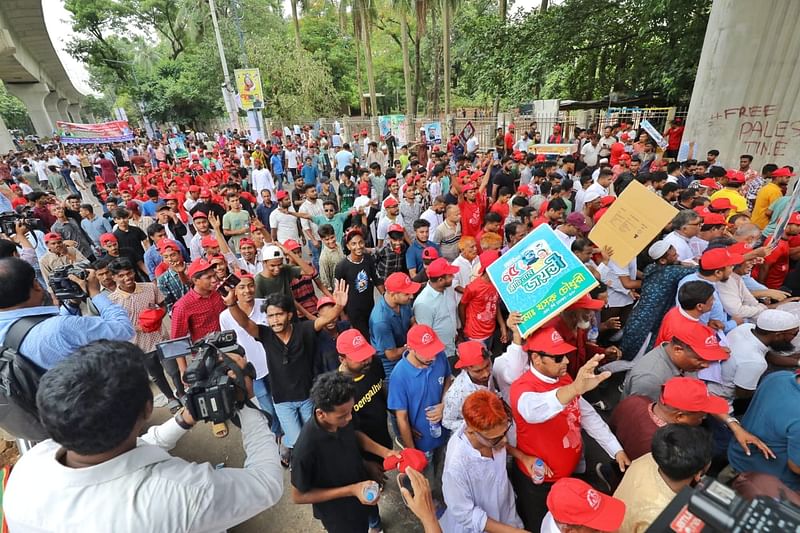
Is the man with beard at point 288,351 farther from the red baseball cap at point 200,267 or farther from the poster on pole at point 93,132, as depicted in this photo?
the poster on pole at point 93,132

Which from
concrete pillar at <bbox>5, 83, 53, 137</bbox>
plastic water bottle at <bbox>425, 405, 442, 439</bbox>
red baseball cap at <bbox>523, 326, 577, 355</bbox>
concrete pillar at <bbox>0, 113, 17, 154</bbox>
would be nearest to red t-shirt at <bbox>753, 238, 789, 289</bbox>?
red baseball cap at <bbox>523, 326, 577, 355</bbox>

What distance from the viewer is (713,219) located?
4.91m

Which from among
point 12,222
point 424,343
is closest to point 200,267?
point 424,343

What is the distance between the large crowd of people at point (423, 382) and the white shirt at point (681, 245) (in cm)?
6

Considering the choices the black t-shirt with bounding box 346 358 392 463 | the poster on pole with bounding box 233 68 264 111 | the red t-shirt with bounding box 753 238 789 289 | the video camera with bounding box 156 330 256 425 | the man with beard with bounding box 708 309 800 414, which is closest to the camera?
the video camera with bounding box 156 330 256 425

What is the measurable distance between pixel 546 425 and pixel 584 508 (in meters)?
0.82

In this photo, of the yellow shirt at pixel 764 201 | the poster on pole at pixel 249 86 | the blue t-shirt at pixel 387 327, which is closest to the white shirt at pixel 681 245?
the yellow shirt at pixel 764 201

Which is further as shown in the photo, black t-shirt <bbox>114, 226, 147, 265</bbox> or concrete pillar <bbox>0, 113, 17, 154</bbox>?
concrete pillar <bbox>0, 113, 17, 154</bbox>

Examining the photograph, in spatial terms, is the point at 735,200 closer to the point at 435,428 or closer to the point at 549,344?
the point at 549,344

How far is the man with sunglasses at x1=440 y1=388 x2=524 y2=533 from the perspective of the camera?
205 cm

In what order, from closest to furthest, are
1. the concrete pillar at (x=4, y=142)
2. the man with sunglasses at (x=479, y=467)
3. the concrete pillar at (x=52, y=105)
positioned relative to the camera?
the man with sunglasses at (x=479, y=467) → the concrete pillar at (x=4, y=142) → the concrete pillar at (x=52, y=105)

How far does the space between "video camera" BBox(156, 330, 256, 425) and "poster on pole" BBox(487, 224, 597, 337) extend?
211 centimetres

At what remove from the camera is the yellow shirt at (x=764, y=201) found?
6.17 m

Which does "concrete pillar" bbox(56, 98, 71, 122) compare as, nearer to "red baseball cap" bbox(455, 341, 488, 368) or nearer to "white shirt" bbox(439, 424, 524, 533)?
"red baseball cap" bbox(455, 341, 488, 368)
